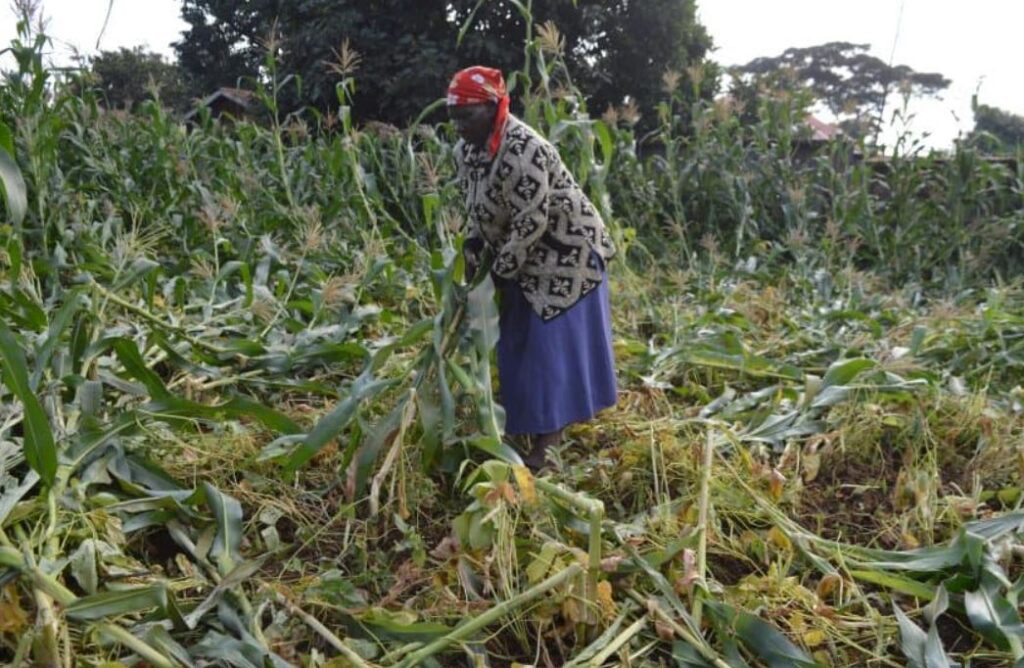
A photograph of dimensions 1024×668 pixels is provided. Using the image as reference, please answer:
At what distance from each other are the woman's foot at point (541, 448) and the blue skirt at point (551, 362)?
0.07m

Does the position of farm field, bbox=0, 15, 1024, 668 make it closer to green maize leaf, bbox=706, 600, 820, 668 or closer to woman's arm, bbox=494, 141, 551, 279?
green maize leaf, bbox=706, 600, 820, 668

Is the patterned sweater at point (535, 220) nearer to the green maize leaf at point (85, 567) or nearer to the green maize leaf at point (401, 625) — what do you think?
the green maize leaf at point (401, 625)

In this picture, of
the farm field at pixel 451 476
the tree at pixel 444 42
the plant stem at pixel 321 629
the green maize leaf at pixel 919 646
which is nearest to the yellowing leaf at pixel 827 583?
the farm field at pixel 451 476

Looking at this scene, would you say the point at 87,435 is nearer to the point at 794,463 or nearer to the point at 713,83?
the point at 794,463

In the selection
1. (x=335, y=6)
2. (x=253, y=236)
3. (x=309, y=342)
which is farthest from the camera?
(x=335, y=6)

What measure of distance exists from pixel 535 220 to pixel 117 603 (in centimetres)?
153

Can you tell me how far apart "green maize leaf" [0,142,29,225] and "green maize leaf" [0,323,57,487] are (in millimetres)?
406

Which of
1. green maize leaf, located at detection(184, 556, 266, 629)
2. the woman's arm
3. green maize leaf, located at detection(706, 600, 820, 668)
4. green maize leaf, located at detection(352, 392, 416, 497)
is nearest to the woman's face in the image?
the woman's arm

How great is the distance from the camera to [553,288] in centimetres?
264

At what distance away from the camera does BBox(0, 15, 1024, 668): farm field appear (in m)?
1.78

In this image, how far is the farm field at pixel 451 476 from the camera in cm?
178

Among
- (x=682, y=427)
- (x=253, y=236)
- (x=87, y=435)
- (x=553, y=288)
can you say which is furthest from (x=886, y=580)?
(x=253, y=236)

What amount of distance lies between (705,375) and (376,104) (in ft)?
33.7

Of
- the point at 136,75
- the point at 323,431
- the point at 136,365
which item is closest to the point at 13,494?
the point at 136,365
